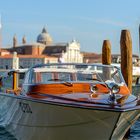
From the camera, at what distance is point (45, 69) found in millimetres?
9086

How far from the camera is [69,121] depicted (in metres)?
7.63

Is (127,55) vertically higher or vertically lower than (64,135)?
higher

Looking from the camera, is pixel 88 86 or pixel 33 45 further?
pixel 33 45

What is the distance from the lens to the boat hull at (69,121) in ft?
24.1

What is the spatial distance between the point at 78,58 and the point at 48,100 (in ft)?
420

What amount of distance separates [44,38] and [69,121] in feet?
455

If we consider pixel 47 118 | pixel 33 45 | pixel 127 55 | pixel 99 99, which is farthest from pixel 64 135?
pixel 33 45

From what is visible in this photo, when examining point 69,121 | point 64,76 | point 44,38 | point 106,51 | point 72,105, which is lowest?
point 69,121

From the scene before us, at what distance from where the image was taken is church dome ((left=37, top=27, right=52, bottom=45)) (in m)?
144

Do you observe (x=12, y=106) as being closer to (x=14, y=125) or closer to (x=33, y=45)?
(x=14, y=125)

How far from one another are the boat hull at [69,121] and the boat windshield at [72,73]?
64 cm

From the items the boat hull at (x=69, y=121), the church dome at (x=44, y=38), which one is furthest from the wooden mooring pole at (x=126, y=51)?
the church dome at (x=44, y=38)

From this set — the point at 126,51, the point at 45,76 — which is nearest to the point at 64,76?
the point at 45,76

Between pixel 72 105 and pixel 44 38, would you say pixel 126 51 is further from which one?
pixel 44 38
